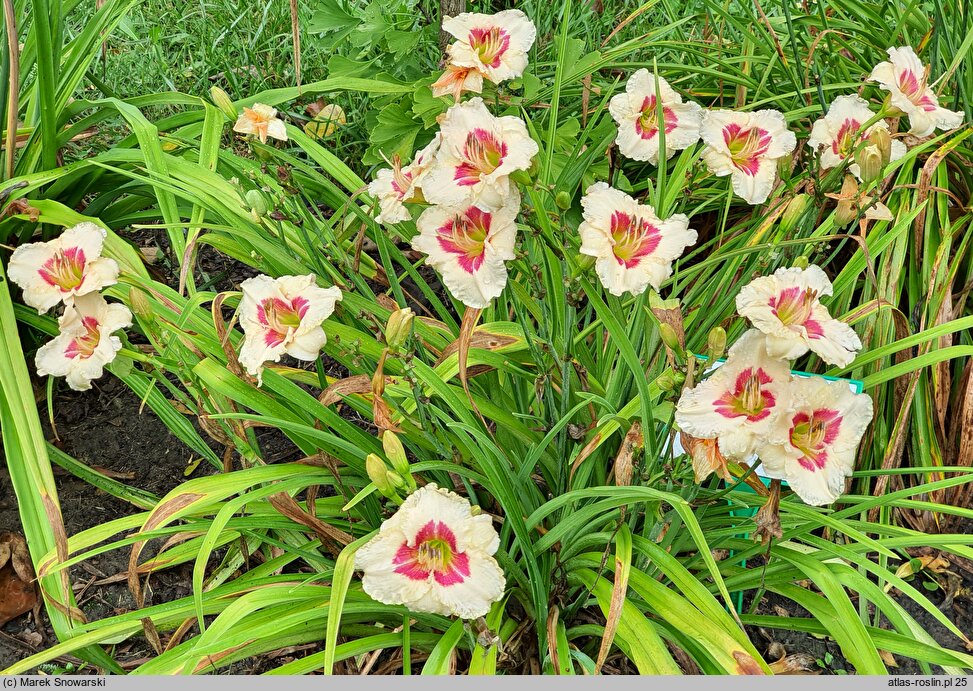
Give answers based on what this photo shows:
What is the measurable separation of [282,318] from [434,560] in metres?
0.44

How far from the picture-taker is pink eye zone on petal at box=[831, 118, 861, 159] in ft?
4.33

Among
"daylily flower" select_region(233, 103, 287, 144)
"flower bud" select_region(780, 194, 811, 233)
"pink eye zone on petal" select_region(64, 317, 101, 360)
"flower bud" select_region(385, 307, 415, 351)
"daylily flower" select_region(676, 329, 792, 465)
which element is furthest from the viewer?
"daylily flower" select_region(233, 103, 287, 144)

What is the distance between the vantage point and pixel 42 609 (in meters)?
1.73

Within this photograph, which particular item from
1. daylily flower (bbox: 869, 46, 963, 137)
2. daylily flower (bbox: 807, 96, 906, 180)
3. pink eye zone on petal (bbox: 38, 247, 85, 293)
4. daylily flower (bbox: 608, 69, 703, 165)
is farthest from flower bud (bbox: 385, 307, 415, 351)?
daylily flower (bbox: 869, 46, 963, 137)

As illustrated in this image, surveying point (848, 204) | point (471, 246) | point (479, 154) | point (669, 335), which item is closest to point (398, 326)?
point (471, 246)

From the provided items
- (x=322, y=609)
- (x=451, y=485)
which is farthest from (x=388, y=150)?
(x=322, y=609)

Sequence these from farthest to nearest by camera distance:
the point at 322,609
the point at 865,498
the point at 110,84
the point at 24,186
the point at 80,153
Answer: the point at 110,84
the point at 80,153
the point at 24,186
the point at 865,498
the point at 322,609

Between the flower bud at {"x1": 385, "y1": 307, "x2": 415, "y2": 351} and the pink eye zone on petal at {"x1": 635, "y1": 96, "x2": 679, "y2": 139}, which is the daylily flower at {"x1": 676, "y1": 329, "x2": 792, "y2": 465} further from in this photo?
the pink eye zone on petal at {"x1": 635, "y1": 96, "x2": 679, "y2": 139}

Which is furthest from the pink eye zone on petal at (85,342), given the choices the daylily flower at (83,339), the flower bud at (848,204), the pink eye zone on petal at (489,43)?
the flower bud at (848,204)

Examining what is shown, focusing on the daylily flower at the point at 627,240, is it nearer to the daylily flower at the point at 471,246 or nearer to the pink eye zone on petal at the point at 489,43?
the daylily flower at the point at 471,246

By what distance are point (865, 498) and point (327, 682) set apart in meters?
0.95

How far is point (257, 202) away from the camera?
140 centimetres

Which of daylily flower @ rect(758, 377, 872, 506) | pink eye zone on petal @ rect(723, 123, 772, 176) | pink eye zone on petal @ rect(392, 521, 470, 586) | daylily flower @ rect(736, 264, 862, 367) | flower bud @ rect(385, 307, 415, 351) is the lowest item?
pink eye zone on petal @ rect(392, 521, 470, 586)

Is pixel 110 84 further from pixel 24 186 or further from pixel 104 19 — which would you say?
pixel 24 186
